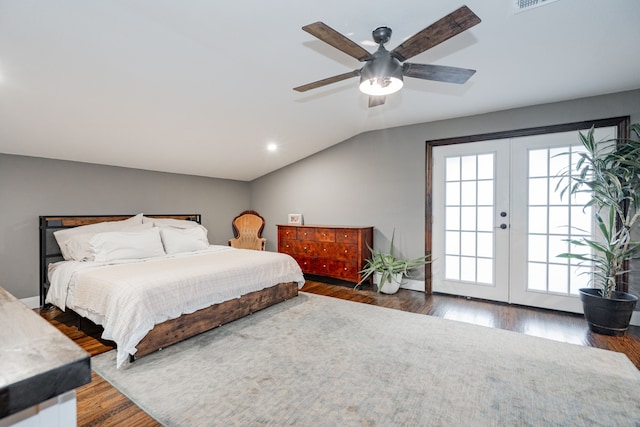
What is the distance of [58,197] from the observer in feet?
12.1

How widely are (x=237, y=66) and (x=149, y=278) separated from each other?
1940 mm

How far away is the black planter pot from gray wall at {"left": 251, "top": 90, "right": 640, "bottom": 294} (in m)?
0.51

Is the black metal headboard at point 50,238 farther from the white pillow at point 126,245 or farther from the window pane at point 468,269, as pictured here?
the window pane at point 468,269

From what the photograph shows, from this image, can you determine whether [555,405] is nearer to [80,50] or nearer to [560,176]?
[560,176]

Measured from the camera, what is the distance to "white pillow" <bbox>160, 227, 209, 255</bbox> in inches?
152

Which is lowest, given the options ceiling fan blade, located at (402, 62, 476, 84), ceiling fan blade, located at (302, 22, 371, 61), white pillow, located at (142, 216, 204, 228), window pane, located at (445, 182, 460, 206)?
white pillow, located at (142, 216, 204, 228)

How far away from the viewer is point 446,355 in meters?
2.45

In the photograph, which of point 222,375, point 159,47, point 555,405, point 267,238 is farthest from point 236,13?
point 267,238

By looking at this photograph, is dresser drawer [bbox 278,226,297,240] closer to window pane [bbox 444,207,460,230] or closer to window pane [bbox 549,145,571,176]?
window pane [bbox 444,207,460,230]

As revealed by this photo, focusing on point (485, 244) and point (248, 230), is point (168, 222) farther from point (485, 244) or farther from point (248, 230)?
point (485, 244)

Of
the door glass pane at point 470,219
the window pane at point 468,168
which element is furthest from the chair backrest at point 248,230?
the window pane at point 468,168

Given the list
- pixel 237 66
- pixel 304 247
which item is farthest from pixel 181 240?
pixel 237 66

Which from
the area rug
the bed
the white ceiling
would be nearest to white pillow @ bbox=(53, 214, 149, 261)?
the bed

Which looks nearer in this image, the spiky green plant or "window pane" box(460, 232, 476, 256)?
the spiky green plant
